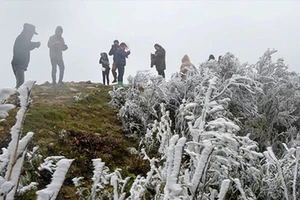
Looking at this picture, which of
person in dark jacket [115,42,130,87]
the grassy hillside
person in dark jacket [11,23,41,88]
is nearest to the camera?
the grassy hillside

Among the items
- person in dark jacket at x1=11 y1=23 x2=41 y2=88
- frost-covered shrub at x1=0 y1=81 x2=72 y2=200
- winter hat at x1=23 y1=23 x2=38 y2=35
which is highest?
winter hat at x1=23 y1=23 x2=38 y2=35

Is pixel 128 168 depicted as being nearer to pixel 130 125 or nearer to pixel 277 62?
pixel 130 125

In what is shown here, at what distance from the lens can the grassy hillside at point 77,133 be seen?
22.6 ft

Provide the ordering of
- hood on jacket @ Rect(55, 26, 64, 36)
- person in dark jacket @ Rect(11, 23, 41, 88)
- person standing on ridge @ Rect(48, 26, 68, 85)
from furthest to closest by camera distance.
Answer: hood on jacket @ Rect(55, 26, 64, 36), person standing on ridge @ Rect(48, 26, 68, 85), person in dark jacket @ Rect(11, 23, 41, 88)

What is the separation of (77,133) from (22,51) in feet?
11.9

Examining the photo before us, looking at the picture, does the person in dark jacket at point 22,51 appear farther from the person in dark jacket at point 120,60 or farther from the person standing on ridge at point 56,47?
the person in dark jacket at point 120,60

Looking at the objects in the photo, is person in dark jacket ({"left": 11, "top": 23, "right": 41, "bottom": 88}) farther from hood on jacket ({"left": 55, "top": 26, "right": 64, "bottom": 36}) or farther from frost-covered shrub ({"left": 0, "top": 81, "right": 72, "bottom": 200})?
frost-covered shrub ({"left": 0, "top": 81, "right": 72, "bottom": 200})

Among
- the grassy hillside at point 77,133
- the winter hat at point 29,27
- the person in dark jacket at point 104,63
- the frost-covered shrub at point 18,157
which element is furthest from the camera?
the person in dark jacket at point 104,63

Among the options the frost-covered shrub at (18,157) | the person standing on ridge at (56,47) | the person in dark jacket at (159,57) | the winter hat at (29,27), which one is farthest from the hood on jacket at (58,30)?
the frost-covered shrub at (18,157)

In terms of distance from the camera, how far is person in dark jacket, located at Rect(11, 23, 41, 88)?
10.4 meters

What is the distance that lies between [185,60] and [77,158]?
23.3 feet

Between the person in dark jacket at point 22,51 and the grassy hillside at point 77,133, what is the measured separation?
0.85 meters

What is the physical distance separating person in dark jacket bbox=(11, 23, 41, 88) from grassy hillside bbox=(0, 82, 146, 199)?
2.79 feet

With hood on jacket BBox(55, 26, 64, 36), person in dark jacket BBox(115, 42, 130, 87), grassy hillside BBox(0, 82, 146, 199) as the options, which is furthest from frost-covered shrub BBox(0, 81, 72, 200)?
person in dark jacket BBox(115, 42, 130, 87)
